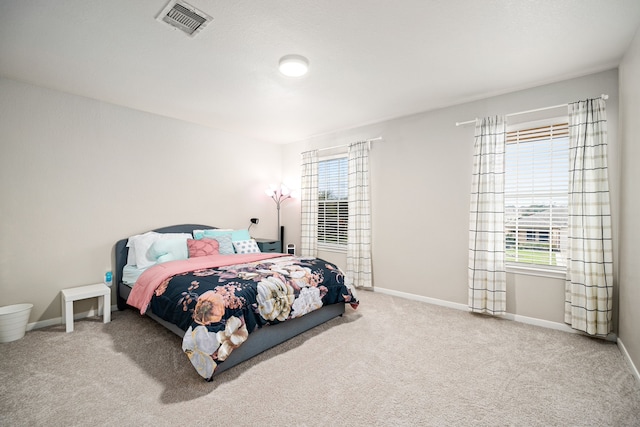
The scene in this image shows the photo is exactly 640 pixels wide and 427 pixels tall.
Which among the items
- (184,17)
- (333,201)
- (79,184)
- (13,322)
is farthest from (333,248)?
(13,322)

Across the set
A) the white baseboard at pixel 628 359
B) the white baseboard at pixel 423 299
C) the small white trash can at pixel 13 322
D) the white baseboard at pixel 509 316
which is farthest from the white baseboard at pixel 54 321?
the white baseboard at pixel 628 359

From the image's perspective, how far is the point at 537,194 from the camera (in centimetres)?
326

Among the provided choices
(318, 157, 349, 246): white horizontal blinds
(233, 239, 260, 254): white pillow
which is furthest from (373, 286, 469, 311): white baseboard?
(233, 239, 260, 254): white pillow

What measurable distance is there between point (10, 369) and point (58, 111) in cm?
263

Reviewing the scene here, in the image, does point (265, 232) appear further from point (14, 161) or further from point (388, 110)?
point (14, 161)

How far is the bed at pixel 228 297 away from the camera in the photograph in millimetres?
2230

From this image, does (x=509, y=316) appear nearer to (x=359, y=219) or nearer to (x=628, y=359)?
(x=628, y=359)

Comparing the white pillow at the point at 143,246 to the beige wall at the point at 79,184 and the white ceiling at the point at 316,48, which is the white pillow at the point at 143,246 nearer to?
the beige wall at the point at 79,184

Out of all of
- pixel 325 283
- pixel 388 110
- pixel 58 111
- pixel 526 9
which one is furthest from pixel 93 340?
pixel 526 9

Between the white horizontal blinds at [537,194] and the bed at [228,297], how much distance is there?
2.02 m

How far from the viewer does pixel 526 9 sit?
2066mm

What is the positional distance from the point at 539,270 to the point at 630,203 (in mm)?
1066

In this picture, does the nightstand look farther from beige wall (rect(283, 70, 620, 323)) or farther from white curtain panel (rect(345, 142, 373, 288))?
beige wall (rect(283, 70, 620, 323))

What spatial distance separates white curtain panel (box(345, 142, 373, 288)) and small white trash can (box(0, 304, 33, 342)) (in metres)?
3.70
